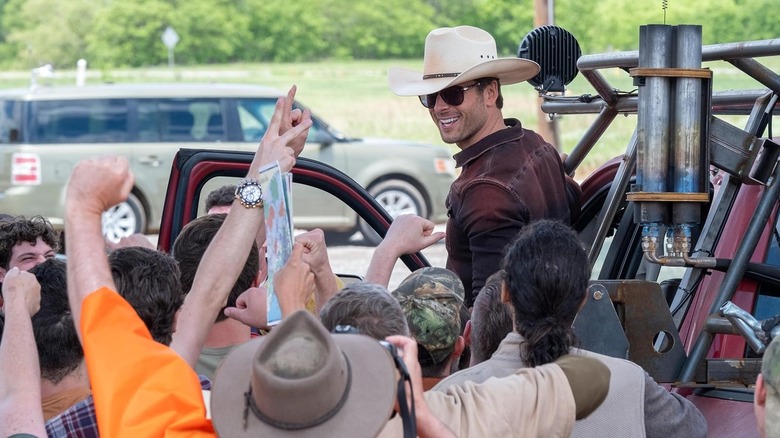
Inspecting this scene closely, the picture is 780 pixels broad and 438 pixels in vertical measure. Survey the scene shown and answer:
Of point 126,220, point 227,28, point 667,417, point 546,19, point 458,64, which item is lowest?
point 126,220

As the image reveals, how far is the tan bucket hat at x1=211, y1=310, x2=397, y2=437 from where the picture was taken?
2344 mm

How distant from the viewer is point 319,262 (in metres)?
3.63

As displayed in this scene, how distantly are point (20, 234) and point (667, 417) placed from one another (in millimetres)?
2610

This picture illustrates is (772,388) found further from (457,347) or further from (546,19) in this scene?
(546,19)

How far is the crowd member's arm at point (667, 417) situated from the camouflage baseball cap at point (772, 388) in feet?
2.27

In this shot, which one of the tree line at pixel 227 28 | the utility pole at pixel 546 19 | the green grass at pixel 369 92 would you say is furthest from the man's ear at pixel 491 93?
the tree line at pixel 227 28

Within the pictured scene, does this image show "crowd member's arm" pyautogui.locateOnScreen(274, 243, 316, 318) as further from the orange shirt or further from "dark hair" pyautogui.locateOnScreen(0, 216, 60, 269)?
"dark hair" pyautogui.locateOnScreen(0, 216, 60, 269)

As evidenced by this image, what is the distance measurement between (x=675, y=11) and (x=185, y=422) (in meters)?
28.6

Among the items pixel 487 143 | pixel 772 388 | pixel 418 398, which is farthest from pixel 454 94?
pixel 772 388

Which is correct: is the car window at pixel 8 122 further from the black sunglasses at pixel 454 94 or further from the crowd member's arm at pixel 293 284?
the crowd member's arm at pixel 293 284

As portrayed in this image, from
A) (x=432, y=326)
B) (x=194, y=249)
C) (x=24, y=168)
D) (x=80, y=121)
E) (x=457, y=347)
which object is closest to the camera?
(x=432, y=326)

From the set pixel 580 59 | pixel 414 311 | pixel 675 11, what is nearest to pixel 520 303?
pixel 414 311

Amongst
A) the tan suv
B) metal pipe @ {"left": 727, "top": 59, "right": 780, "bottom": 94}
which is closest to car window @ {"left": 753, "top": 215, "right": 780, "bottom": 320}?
metal pipe @ {"left": 727, "top": 59, "right": 780, "bottom": 94}

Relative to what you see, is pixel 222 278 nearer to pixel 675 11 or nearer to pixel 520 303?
pixel 520 303
